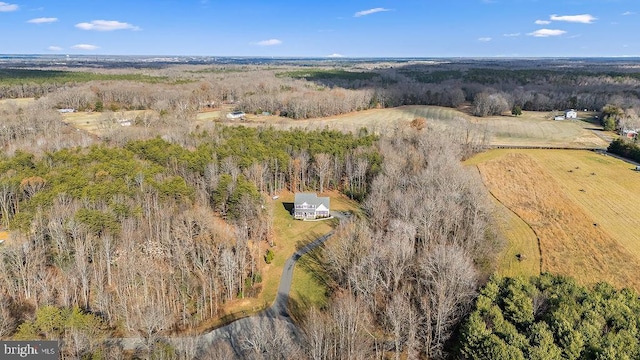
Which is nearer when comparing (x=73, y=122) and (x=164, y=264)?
(x=164, y=264)

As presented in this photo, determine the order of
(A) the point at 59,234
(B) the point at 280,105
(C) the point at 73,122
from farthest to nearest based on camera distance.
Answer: (B) the point at 280,105 → (C) the point at 73,122 → (A) the point at 59,234

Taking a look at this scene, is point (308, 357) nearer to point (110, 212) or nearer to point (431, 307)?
point (431, 307)

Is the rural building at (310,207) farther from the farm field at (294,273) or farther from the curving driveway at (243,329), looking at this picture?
the curving driveway at (243,329)

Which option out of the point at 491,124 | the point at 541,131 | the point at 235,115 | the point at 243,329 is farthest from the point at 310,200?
the point at 541,131

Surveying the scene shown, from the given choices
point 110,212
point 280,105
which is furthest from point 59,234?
point 280,105

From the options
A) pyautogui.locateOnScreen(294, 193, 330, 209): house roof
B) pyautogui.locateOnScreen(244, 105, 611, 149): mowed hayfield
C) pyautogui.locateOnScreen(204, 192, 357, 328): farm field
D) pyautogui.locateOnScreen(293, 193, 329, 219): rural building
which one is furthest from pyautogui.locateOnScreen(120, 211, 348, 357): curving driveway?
pyautogui.locateOnScreen(244, 105, 611, 149): mowed hayfield

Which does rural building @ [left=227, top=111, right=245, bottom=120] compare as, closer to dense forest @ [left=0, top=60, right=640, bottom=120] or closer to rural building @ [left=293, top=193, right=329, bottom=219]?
dense forest @ [left=0, top=60, right=640, bottom=120]
